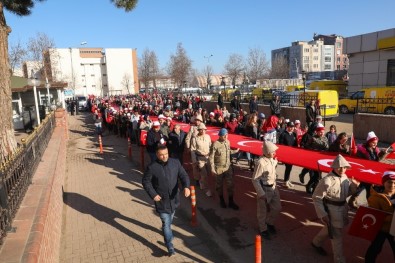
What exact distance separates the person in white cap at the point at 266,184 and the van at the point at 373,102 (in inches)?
462

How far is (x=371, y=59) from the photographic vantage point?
30.2 m

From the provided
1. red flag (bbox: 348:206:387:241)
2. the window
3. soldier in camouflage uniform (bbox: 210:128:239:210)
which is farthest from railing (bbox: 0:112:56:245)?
the window

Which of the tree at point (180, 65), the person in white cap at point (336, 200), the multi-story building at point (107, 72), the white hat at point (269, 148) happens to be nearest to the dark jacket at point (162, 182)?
the white hat at point (269, 148)

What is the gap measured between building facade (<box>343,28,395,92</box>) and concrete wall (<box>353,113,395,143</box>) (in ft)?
51.2

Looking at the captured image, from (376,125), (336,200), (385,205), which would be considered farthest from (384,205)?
(376,125)

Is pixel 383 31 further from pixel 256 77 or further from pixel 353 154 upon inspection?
pixel 256 77

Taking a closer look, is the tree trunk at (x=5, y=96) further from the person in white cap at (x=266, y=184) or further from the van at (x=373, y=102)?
the van at (x=373, y=102)

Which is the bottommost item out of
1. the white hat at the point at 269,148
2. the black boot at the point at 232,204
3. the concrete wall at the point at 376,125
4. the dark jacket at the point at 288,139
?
the black boot at the point at 232,204

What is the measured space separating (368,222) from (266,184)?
177 centimetres

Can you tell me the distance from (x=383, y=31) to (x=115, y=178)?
1121 inches

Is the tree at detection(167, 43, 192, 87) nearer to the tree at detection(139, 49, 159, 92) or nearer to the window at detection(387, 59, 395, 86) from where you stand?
the tree at detection(139, 49, 159, 92)

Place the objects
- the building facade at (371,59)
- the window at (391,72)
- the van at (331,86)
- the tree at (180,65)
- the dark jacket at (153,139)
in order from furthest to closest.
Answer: the tree at (180,65) → the van at (331,86) → the window at (391,72) → the building facade at (371,59) → the dark jacket at (153,139)

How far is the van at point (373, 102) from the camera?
16656 mm

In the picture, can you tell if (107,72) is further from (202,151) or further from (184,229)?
(184,229)
